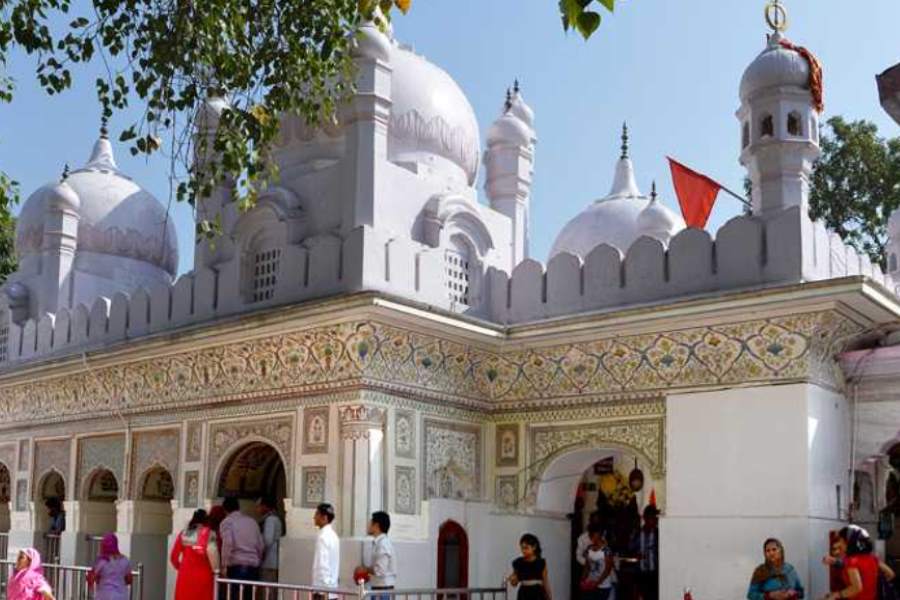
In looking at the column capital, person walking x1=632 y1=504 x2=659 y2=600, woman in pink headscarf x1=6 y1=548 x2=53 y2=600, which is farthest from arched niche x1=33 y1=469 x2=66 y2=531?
person walking x1=632 y1=504 x2=659 y2=600

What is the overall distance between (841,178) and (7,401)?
1529cm

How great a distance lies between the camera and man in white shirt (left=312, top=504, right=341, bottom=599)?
29.0ft

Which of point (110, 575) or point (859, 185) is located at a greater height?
point (859, 185)

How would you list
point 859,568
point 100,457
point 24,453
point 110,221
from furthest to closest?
point 110,221 < point 24,453 < point 100,457 < point 859,568

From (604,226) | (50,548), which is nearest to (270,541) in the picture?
(50,548)

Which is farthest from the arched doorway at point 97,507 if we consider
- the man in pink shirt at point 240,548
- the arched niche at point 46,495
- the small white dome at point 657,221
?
the small white dome at point 657,221

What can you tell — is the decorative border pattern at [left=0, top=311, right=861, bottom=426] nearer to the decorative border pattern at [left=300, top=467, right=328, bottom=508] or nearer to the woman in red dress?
the decorative border pattern at [left=300, top=467, right=328, bottom=508]

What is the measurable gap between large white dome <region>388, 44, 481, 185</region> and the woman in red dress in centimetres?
445

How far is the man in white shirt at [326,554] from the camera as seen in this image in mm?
8852

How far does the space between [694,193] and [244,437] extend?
5.18 metres

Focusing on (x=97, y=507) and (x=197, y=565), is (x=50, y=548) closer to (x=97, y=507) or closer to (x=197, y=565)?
(x=97, y=507)

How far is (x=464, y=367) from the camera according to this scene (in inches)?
428

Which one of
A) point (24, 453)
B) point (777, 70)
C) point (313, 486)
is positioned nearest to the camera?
point (777, 70)

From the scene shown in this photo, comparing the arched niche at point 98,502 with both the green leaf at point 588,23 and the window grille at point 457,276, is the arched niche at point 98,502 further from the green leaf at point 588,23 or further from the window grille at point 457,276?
the green leaf at point 588,23
